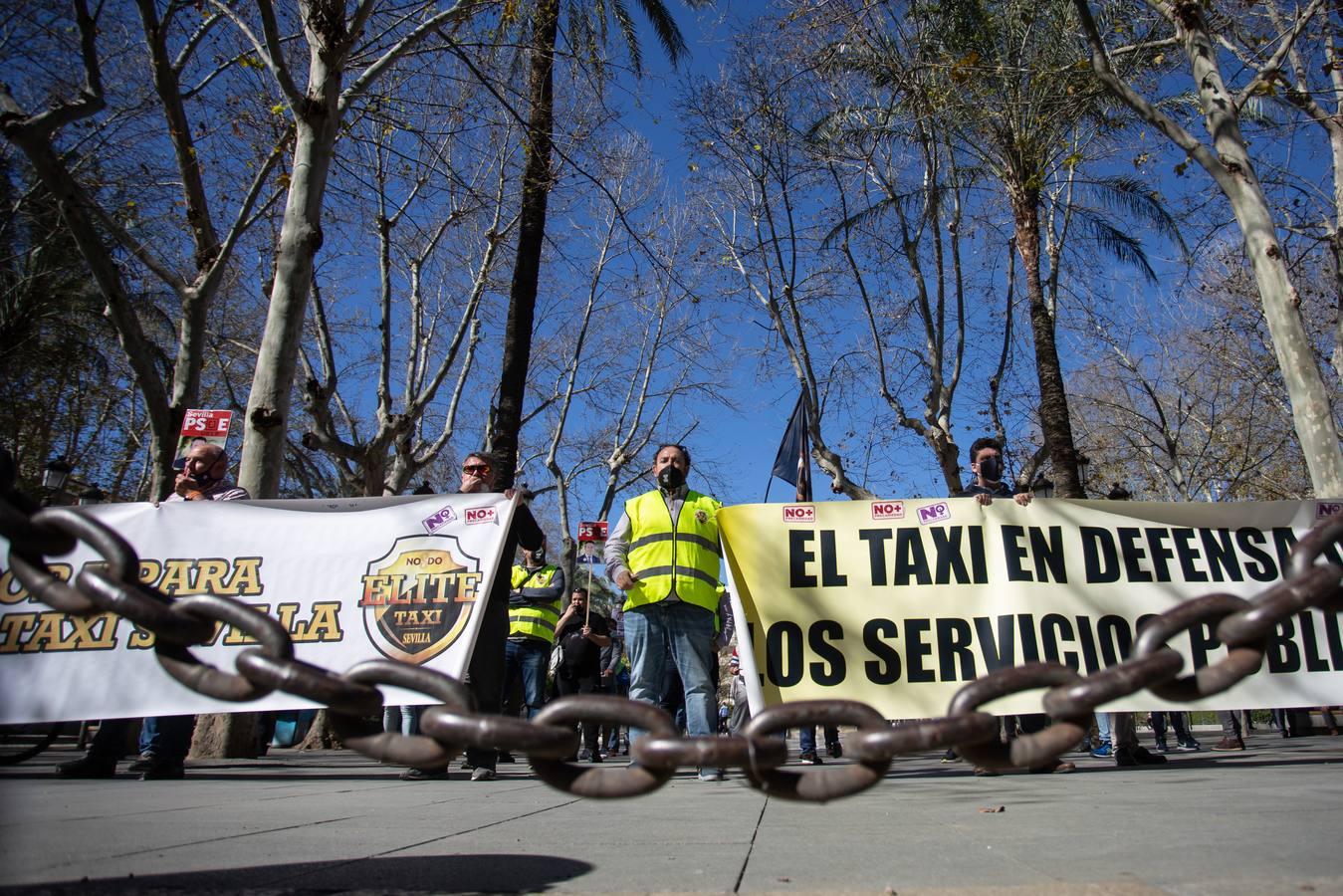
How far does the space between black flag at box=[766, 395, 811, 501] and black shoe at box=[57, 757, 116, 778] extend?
28.3ft

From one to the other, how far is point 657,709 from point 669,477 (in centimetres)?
435

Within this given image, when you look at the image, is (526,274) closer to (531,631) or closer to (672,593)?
(531,631)

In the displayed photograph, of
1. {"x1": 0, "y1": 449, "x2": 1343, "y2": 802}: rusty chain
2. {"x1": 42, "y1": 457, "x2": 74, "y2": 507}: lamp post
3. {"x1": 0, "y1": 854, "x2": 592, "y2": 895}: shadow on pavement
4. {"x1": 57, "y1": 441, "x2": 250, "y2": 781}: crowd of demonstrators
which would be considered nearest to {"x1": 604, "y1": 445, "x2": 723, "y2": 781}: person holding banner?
{"x1": 57, "y1": 441, "x2": 250, "y2": 781}: crowd of demonstrators

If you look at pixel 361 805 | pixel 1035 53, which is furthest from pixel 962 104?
pixel 361 805

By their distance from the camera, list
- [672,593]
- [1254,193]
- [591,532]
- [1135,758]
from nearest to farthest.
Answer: [672,593] → [1135,758] → [1254,193] → [591,532]

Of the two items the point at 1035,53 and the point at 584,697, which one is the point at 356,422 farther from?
the point at 584,697

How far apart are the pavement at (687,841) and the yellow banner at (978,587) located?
0.86 meters

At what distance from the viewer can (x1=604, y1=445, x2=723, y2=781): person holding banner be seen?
511 centimetres

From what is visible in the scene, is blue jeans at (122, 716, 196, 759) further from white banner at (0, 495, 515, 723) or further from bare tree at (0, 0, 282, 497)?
bare tree at (0, 0, 282, 497)

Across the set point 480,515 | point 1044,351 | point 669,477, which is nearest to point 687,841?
point 669,477

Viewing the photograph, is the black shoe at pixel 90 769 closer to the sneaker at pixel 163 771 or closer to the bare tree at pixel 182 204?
Result: the sneaker at pixel 163 771

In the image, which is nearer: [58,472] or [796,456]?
[58,472]

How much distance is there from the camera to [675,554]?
17.1 feet

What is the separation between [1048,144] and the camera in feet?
41.7
